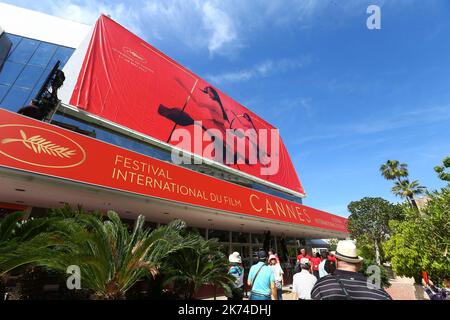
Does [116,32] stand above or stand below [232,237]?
above

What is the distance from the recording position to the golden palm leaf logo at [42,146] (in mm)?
5773

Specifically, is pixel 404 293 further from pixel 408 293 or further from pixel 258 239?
pixel 258 239

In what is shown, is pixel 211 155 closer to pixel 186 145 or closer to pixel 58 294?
pixel 186 145

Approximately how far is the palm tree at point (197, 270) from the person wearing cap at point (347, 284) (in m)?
4.66

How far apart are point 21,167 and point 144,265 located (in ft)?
11.4

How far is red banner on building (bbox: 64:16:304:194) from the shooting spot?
12.3 meters

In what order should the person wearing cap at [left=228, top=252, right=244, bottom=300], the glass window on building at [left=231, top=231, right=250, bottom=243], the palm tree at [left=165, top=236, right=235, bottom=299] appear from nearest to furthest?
the person wearing cap at [left=228, top=252, right=244, bottom=300] < the palm tree at [left=165, top=236, right=235, bottom=299] < the glass window on building at [left=231, top=231, right=250, bottom=243]

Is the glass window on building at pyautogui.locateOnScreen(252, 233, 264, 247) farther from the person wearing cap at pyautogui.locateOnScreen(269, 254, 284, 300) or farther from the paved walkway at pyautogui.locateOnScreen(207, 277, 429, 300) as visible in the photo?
the person wearing cap at pyautogui.locateOnScreen(269, 254, 284, 300)

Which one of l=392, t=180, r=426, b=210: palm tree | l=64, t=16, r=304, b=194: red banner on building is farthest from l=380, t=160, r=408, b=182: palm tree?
l=64, t=16, r=304, b=194: red banner on building

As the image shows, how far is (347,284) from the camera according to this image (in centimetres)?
258

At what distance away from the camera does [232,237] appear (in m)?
16.2

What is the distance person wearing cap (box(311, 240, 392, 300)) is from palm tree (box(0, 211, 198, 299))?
11.8ft
